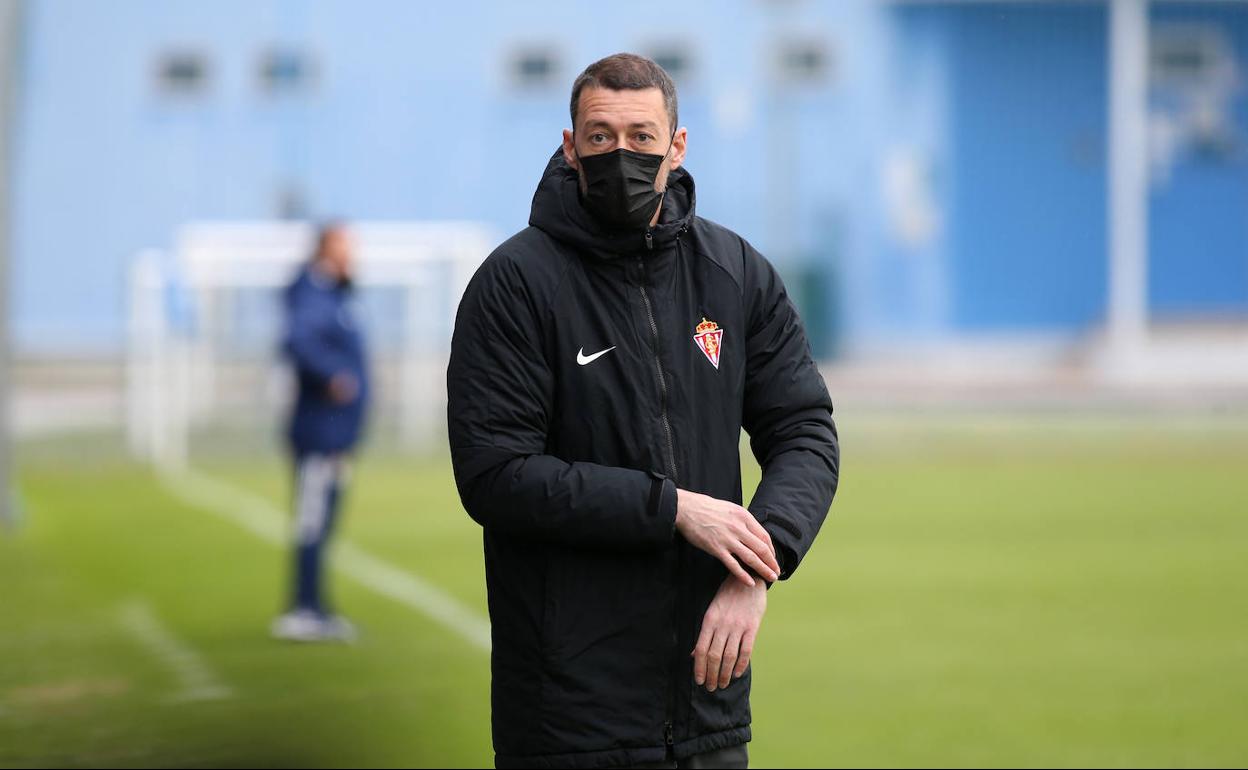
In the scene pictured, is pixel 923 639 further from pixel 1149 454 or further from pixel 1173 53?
pixel 1173 53

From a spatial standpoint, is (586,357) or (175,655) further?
(175,655)

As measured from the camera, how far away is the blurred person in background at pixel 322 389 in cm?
781

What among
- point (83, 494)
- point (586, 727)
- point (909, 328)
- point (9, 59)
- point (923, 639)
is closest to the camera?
point (586, 727)

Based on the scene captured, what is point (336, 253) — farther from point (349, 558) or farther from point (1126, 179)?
point (1126, 179)

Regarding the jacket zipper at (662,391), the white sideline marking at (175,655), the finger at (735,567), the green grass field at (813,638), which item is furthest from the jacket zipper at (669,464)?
the white sideline marking at (175,655)

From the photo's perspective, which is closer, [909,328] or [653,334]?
[653,334]

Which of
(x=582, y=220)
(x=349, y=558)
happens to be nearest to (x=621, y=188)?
(x=582, y=220)

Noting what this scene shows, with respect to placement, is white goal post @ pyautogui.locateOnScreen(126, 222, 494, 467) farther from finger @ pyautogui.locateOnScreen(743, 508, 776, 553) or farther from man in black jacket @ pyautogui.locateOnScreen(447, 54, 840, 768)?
finger @ pyautogui.locateOnScreen(743, 508, 776, 553)

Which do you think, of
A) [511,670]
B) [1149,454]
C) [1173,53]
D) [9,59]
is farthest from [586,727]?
[1173,53]

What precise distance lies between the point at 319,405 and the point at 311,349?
0.25 m

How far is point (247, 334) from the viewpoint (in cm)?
2369

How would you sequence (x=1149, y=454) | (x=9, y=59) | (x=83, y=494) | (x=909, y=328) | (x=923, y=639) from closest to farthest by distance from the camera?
(x=923, y=639), (x=9, y=59), (x=83, y=494), (x=1149, y=454), (x=909, y=328)

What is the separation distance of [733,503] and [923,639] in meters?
5.48

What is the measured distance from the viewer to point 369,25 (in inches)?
1137
